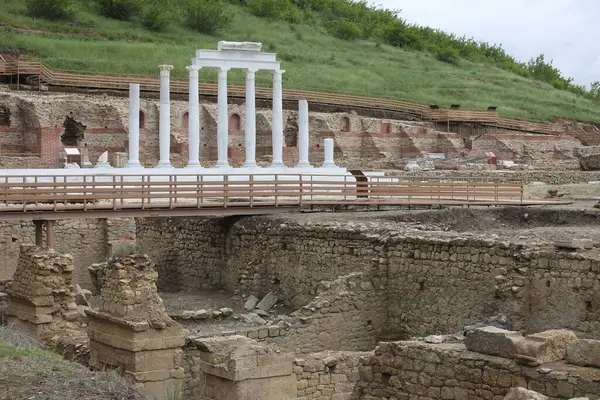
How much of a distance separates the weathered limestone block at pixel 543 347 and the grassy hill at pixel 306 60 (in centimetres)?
4982

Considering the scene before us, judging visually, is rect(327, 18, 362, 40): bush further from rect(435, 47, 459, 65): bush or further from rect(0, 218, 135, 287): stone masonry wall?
rect(0, 218, 135, 287): stone masonry wall

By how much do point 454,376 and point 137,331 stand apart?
6.45m

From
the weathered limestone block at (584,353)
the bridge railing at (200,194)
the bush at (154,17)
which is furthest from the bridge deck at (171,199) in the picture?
the bush at (154,17)

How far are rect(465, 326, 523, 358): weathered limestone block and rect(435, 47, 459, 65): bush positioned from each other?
77.1 metres

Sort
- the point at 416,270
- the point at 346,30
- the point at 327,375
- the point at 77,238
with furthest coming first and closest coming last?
the point at 346,30
the point at 77,238
the point at 416,270
the point at 327,375

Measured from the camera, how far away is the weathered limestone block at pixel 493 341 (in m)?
11.3

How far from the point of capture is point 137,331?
16797 millimetres

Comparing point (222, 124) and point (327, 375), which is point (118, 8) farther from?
point (327, 375)

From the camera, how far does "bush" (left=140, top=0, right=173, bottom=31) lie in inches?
2921

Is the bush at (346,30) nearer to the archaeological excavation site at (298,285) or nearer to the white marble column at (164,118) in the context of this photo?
the archaeological excavation site at (298,285)

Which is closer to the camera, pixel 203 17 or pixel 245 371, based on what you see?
pixel 245 371

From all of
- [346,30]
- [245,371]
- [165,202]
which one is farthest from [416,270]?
[346,30]

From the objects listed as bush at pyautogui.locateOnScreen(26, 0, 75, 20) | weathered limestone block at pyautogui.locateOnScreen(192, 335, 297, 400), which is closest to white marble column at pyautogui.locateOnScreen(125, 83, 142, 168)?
weathered limestone block at pyautogui.locateOnScreen(192, 335, 297, 400)

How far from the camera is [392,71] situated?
3012 inches
